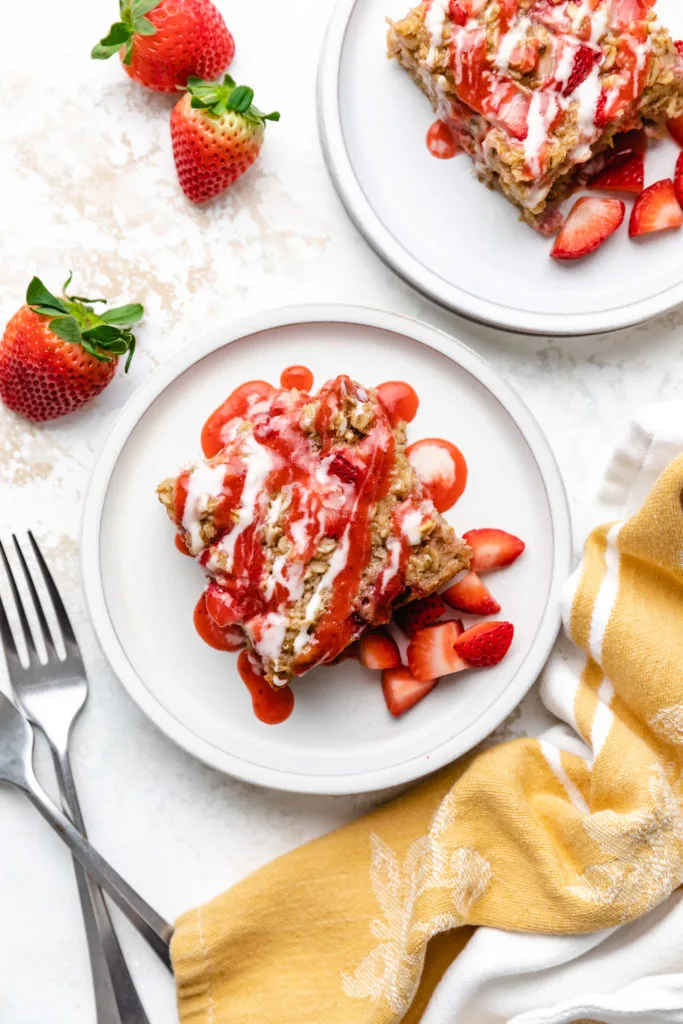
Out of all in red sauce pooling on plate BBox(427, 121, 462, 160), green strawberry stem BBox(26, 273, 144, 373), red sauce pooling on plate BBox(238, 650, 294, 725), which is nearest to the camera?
green strawberry stem BBox(26, 273, 144, 373)

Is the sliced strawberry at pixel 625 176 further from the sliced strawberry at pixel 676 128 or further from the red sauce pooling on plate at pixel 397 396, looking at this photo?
the red sauce pooling on plate at pixel 397 396

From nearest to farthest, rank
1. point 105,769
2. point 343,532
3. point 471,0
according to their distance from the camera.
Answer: point 343,532, point 471,0, point 105,769

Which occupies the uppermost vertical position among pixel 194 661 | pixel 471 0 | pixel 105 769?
pixel 471 0

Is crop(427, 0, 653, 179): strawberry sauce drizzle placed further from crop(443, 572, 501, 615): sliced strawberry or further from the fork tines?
the fork tines

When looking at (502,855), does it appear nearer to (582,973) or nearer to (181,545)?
(582,973)

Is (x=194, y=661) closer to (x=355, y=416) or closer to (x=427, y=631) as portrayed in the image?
(x=427, y=631)

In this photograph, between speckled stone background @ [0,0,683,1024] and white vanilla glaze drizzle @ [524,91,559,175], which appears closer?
white vanilla glaze drizzle @ [524,91,559,175]

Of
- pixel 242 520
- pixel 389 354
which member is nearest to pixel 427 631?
pixel 242 520

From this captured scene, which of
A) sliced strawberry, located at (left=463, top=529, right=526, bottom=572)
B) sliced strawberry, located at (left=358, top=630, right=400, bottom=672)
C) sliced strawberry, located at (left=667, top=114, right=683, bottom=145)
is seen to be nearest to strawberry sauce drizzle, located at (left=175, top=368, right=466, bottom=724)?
sliced strawberry, located at (left=358, top=630, right=400, bottom=672)
